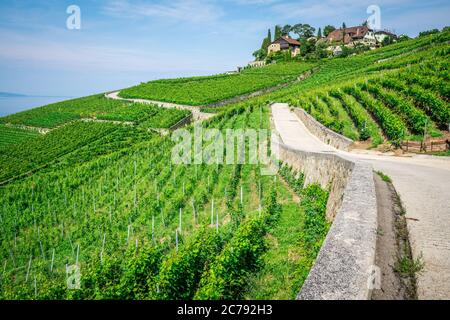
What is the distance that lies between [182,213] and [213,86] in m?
59.5

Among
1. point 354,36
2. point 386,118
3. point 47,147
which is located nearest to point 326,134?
point 386,118

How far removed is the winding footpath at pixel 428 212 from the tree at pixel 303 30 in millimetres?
109045

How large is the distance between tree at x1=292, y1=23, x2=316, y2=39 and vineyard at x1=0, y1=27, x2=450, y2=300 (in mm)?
78208

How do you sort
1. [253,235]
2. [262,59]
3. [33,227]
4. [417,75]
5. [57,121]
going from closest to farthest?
[253,235]
[33,227]
[417,75]
[57,121]
[262,59]

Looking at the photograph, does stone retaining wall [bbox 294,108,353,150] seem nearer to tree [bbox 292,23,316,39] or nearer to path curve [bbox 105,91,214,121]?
path curve [bbox 105,91,214,121]

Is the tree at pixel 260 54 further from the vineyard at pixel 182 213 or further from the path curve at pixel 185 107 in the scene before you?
the vineyard at pixel 182 213

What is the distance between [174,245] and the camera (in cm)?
1477

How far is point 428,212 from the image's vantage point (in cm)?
818

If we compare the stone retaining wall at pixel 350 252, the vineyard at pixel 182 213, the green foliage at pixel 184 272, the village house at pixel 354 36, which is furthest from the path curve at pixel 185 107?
the village house at pixel 354 36

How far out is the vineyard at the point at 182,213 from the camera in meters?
10.1

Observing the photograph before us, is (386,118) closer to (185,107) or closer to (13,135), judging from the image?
(185,107)
